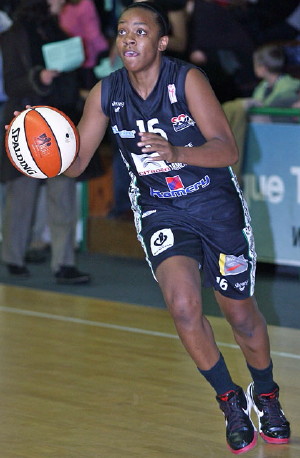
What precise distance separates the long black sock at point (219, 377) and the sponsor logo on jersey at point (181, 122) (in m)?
1.03

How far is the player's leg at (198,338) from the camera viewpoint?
454cm

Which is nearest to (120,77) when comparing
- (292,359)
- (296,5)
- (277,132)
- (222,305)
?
(222,305)

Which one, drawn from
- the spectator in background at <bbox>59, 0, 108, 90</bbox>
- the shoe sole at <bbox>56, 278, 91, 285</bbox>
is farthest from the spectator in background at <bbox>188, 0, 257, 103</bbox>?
the shoe sole at <bbox>56, 278, 91, 285</bbox>

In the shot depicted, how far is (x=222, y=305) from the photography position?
4.80m

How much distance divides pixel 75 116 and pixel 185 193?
13.1ft

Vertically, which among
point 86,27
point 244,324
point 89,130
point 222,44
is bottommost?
point 222,44

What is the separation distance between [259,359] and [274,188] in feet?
Result: 14.1

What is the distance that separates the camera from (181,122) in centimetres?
468

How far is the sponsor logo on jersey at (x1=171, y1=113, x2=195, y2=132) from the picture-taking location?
468cm

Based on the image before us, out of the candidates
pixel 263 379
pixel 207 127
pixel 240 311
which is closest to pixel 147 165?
pixel 207 127

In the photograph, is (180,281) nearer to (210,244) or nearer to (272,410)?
(210,244)

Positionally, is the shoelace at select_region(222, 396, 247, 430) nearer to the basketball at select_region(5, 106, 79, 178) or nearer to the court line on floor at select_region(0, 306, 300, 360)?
the basketball at select_region(5, 106, 79, 178)

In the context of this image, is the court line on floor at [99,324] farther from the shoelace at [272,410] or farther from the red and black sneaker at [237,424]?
the red and black sneaker at [237,424]

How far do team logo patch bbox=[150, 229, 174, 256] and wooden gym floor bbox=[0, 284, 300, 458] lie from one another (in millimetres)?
884
